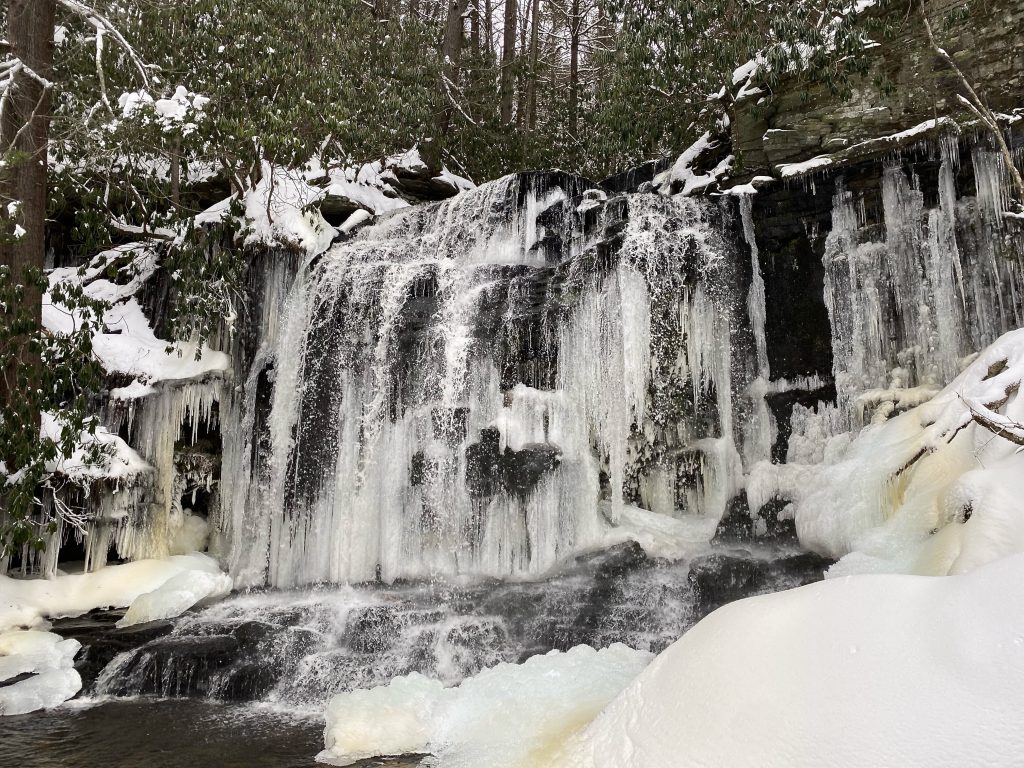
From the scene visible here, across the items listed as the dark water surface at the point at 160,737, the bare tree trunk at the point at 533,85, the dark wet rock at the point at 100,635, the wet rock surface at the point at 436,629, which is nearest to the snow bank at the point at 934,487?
the wet rock surface at the point at 436,629

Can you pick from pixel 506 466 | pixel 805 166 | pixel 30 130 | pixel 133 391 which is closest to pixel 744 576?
pixel 506 466

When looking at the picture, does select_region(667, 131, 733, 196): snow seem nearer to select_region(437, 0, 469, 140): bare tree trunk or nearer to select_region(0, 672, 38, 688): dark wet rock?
select_region(437, 0, 469, 140): bare tree trunk

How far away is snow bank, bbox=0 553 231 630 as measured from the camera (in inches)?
323

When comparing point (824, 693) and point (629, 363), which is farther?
point (629, 363)

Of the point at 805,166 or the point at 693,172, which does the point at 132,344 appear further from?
the point at 805,166

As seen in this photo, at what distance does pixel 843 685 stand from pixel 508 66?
17.4m

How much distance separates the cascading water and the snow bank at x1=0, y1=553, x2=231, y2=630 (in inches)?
27.3

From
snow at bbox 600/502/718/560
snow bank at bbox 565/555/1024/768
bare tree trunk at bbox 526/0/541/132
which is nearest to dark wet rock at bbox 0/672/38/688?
Answer: snow bank at bbox 565/555/1024/768

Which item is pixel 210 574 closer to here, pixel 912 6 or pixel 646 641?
pixel 646 641

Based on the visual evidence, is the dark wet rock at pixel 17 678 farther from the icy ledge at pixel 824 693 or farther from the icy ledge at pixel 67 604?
the icy ledge at pixel 824 693

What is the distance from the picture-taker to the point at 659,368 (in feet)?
30.1

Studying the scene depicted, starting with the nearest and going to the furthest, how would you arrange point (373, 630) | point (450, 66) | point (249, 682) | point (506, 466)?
point (249, 682) → point (373, 630) → point (506, 466) → point (450, 66)

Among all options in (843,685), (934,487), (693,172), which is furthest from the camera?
(693,172)

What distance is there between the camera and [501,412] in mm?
8938
